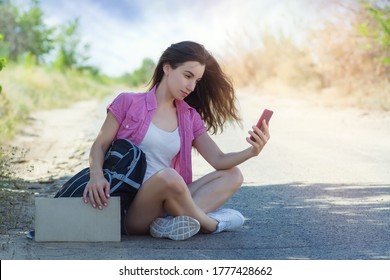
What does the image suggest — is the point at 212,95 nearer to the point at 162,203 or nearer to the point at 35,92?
the point at 162,203

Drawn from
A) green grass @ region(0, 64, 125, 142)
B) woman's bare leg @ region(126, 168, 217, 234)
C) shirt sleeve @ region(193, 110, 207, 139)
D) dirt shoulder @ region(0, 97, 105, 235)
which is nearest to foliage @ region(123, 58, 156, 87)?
green grass @ region(0, 64, 125, 142)

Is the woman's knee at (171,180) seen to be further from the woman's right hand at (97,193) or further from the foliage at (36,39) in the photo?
the foliage at (36,39)

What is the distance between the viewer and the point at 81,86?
27203 mm

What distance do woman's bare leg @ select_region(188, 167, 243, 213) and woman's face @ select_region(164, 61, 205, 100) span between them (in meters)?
0.54

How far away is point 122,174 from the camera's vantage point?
16.7 ft

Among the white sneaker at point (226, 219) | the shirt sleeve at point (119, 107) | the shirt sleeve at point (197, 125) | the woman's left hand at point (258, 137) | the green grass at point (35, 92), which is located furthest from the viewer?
the green grass at point (35, 92)

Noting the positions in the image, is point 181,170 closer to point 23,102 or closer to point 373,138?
point 373,138

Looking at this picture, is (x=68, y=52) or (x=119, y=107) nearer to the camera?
(x=119, y=107)

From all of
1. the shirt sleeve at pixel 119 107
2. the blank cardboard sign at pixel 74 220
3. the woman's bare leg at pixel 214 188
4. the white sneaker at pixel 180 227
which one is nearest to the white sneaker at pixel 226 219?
the woman's bare leg at pixel 214 188

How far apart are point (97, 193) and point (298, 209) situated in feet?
6.43

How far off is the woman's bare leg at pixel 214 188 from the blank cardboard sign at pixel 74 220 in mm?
607

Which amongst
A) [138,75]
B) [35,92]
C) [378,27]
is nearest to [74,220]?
[378,27]

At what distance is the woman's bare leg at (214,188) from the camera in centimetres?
543
